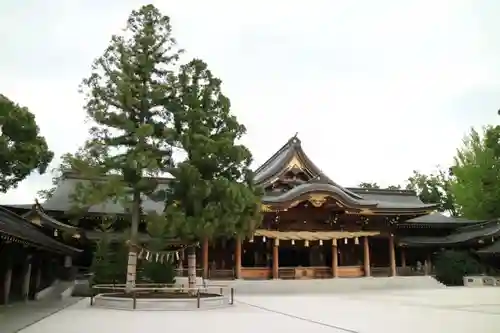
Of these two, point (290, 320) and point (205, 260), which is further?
point (205, 260)

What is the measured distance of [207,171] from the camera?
16.9 meters

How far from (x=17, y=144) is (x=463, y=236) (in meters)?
27.4

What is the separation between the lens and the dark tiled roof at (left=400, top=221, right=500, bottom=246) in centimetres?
3066

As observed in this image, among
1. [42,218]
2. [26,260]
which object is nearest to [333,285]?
[42,218]

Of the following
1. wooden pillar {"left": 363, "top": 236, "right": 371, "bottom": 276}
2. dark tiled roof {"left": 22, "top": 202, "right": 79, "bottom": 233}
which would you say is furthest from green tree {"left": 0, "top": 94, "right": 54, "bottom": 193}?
wooden pillar {"left": 363, "top": 236, "right": 371, "bottom": 276}

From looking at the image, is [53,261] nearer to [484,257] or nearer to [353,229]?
[353,229]

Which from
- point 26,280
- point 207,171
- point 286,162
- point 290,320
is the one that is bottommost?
point 290,320

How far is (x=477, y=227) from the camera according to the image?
3247cm

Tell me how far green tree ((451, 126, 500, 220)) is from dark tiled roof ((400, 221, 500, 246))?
5709mm

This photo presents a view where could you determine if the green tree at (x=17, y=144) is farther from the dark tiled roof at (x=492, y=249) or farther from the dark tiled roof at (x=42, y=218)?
the dark tiled roof at (x=492, y=249)

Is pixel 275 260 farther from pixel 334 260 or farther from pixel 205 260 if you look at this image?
pixel 205 260

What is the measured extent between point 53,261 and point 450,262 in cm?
2281

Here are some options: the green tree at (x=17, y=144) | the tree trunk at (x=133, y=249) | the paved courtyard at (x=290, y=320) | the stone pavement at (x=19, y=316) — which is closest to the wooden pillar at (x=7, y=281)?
the stone pavement at (x=19, y=316)

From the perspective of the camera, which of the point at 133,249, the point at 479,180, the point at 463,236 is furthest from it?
the point at 479,180
